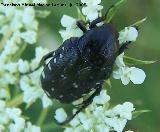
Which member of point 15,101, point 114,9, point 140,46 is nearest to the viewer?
point 114,9

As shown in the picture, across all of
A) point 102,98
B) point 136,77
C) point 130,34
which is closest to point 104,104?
point 102,98

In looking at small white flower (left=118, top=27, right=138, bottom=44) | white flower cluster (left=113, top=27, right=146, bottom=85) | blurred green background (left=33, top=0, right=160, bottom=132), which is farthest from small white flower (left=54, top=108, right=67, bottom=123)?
blurred green background (left=33, top=0, right=160, bottom=132)

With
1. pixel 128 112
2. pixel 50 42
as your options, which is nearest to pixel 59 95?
pixel 128 112

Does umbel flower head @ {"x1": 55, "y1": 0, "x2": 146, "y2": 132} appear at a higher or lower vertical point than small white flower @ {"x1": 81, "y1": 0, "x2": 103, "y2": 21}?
lower

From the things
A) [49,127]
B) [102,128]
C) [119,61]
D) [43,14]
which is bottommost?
[49,127]

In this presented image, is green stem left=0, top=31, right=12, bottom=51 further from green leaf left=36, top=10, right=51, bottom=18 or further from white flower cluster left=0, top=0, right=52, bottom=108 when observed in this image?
green leaf left=36, top=10, right=51, bottom=18

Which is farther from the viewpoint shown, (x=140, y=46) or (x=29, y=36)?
(x=140, y=46)

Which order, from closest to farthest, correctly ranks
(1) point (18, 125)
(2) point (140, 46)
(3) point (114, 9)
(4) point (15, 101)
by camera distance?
1. (3) point (114, 9)
2. (1) point (18, 125)
3. (4) point (15, 101)
4. (2) point (140, 46)

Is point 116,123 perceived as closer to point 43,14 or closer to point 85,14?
point 85,14
